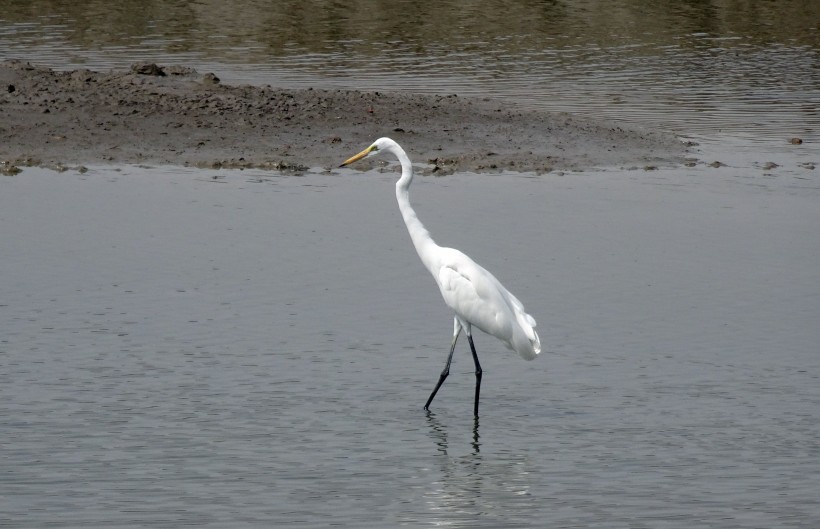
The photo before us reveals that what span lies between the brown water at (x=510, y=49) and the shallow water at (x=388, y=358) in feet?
17.5

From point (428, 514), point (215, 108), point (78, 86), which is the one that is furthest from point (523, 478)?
point (78, 86)

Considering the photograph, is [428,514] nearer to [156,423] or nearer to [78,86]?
[156,423]

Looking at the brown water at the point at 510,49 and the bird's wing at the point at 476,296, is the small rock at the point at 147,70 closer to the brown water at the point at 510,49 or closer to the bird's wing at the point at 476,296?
the brown water at the point at 510,49

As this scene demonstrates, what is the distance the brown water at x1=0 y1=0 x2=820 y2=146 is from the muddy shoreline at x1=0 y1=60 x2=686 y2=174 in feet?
5.53

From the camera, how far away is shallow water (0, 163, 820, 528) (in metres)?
7.02

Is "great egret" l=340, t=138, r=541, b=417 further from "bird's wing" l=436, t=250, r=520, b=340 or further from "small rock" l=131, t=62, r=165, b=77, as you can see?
"small rock" l=131, t=62, r=165, b=77

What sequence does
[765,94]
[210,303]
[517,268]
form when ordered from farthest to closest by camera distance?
1. [765,94]
2. [517,268]
3. [210,303]

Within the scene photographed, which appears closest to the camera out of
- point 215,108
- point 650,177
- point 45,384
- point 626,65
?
point 45,384

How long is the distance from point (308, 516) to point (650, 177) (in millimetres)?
9630

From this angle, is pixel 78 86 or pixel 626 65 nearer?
pixel 78 86

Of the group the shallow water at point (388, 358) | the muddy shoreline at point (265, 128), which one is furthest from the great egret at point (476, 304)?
Answer: the muddy shoreline at point (265, 128)

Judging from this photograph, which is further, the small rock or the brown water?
the brown water

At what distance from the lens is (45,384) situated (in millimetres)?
8523

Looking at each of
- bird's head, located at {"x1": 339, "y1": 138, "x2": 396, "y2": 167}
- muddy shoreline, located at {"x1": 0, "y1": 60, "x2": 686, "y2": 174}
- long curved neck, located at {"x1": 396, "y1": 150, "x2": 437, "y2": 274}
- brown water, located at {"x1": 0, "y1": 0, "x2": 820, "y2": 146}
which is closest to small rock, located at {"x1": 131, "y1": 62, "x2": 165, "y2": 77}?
muddy shoreline, located at {"x1": 0, "y1": 60, "x2": 686, "y2": 174}
